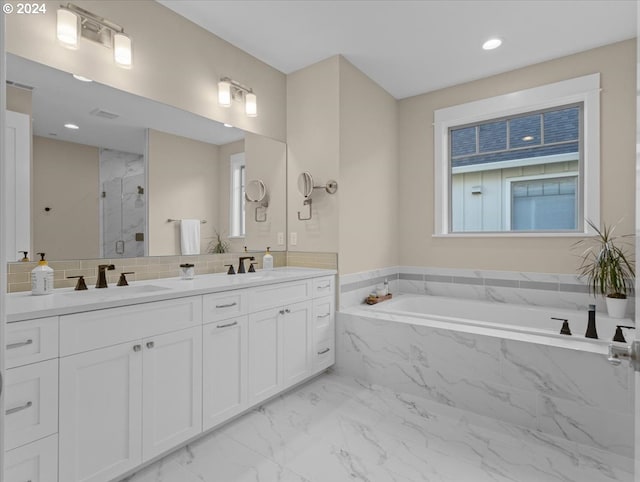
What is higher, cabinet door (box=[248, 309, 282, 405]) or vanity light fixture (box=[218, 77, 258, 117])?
vanity light fixture (box=[218, 77, 258, 117])

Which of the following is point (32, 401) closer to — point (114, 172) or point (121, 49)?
point (114, 172)

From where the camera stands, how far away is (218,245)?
267cm

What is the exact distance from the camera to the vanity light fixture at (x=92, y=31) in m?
1.76

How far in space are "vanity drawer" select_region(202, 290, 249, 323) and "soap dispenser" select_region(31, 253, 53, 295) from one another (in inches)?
28.3

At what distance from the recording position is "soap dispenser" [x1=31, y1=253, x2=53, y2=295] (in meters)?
1.64

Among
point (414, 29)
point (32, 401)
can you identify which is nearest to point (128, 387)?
point (32, 401)

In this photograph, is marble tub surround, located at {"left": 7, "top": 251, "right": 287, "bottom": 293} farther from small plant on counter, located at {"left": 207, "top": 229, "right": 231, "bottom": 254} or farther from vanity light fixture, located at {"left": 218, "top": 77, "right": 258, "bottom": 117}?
vanity light fixture, located at {"left": 218, "top": 77, "right": 258, "bottom": 117}

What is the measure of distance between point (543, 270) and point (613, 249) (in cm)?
52

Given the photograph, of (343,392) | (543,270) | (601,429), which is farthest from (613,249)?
(343,392)

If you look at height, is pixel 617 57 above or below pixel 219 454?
above

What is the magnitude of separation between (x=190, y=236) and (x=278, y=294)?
2.49 ft

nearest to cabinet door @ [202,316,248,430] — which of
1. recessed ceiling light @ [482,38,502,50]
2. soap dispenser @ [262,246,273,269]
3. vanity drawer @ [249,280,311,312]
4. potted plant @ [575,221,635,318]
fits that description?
vanity drawer @ [249,280,311,312]

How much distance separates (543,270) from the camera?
2990mm

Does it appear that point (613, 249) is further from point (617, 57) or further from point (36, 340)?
point (36, 340)
